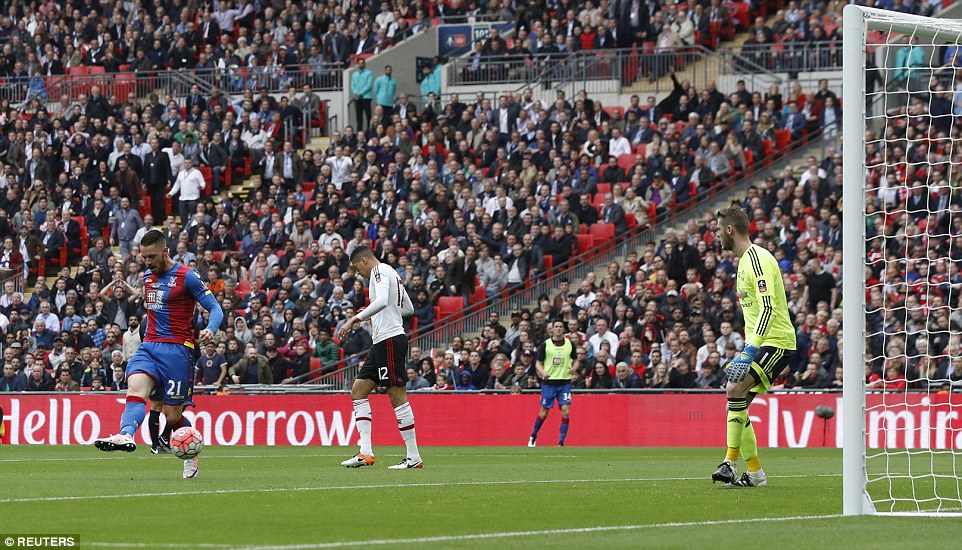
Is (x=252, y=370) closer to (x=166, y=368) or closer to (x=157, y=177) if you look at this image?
(x=157, y=177)

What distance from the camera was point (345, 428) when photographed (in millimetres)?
26703

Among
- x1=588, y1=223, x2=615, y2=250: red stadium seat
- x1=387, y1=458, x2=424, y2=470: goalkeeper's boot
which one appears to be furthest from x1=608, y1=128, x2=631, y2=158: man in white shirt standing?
x1=387, y1=458, x2=424, y2=470: goalkeeper's boot

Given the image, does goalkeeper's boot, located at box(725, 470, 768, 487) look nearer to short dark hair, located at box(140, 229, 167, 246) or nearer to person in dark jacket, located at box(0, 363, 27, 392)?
short dark hair, located at box(140, 229, 167, 246)

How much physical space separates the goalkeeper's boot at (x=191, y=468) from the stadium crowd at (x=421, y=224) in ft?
43.3

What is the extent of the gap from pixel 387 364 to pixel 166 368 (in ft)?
10.00

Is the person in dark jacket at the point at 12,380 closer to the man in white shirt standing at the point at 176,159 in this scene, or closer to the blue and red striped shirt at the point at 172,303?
the man in white shirt standing at the point at 176,159

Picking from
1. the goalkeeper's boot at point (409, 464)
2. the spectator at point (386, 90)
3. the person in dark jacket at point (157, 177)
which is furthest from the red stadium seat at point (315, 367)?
the goalkeeper's boot at point (409, 464)

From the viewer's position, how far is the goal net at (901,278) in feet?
35.4

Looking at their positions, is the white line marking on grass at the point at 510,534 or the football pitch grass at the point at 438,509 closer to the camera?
the white line marking on grass at the point at 510,534

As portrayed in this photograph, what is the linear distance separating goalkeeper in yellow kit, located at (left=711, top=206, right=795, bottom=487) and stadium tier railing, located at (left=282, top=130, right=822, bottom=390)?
1657 cm

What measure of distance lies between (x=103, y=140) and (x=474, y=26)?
9735 millimetres

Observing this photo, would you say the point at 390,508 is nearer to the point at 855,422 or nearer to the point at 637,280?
the point at 855,422

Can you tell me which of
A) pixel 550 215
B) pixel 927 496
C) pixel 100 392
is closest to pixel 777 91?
pixel 550 215

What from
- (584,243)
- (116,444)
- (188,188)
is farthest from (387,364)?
(188,188)
